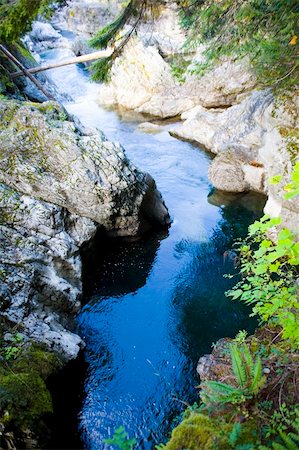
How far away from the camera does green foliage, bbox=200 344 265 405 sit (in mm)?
3555

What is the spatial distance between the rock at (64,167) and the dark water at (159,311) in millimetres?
1396

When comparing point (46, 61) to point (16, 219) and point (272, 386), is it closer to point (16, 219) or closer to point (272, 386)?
point (16, 219)

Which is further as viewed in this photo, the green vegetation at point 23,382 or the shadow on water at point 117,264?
the shadow on water at point 117,264

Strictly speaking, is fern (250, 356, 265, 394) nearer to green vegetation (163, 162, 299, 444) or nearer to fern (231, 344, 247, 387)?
green vegetation (163, 162, 299, 444)

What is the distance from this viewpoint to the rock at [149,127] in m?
18.9

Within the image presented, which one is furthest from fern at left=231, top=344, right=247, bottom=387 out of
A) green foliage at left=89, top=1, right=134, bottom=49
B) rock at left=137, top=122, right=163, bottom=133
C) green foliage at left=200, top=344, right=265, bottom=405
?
rock at left=137, top=122, right=163, bottom=133

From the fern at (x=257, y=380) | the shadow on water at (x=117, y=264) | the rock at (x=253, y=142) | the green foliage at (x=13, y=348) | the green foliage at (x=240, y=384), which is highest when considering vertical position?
the rock at (x=253, y=142)

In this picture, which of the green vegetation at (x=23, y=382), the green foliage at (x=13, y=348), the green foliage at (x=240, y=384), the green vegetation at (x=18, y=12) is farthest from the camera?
the green vegetation at (x=18, y=12)

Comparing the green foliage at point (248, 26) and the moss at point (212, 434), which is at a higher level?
the green foliage at point (248, 26)

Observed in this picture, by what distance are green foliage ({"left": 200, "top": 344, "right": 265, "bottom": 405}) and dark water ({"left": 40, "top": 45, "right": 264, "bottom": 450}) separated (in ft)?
6.73

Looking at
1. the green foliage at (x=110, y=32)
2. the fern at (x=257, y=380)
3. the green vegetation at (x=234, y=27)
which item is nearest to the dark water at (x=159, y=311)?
the fern at (x=257, y=380)

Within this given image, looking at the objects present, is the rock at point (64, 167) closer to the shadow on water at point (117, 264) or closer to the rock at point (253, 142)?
the shadow on water at point (117, 264)

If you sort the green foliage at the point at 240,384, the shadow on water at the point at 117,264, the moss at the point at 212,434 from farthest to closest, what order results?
the shadow on water at the point at 117,264
the green foliage at the point at 240,384
the moss at the point at 212,434

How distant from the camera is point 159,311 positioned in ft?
28.6
